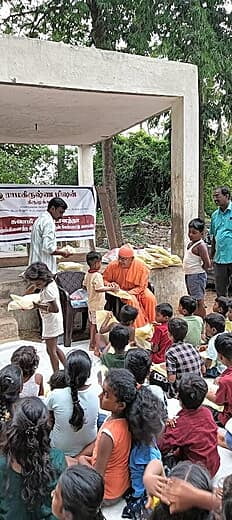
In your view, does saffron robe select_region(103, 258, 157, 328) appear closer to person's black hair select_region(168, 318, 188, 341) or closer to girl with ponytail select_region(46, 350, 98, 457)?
person's black hair select_region(168, 318, 188, 341)

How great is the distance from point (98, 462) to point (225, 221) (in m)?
3.95

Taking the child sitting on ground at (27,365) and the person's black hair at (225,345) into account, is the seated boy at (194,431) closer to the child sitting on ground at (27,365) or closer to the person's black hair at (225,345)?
the person's black hair at (225,345)

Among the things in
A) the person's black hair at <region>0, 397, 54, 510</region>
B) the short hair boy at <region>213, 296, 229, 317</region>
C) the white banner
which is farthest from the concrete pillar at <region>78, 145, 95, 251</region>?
the person's black hair at <region>0, 397, 54, 510</region>

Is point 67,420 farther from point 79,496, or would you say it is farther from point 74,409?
point 79,496

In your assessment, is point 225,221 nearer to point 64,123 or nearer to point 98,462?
point 64,123

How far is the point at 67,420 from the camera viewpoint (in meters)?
2.72

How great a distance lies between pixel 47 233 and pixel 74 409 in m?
2.33

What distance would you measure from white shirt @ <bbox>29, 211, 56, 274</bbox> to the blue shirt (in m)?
1.95

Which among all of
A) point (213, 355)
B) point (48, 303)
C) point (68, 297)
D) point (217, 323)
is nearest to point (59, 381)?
point (48, 303)

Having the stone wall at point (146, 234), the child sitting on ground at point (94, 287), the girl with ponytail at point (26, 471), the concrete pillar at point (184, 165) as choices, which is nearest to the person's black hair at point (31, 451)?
the girl with ponytail at point (26, 471)

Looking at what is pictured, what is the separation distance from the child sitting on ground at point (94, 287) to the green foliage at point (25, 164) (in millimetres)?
11402

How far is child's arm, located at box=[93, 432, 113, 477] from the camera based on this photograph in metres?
2.43

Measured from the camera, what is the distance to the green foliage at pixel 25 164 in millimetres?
16344

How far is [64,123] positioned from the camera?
8180 millimetres
